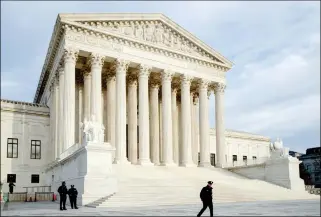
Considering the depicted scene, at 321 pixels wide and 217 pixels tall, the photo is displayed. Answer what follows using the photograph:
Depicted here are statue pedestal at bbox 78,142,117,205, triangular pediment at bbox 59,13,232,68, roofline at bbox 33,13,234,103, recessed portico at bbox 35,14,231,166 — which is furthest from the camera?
triangular pediment at bbox 59,13,232,68

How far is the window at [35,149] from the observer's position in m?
46.7

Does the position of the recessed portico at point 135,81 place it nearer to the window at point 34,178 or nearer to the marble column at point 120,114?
the marble column at point 120,114

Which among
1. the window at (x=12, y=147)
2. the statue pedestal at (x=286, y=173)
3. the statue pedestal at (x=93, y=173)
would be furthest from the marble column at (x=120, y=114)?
the statue pedestal at (x=286, y=173)

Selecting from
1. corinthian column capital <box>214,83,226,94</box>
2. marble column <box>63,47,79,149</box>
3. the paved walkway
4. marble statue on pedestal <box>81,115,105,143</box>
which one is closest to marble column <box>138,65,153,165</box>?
marble column <box>63,47,79,149</box>

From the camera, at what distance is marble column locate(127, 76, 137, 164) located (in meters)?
46.8

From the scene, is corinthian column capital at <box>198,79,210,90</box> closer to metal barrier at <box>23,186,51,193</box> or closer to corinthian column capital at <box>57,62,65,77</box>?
corinthian column capital at <box>57,62,65,77</box>

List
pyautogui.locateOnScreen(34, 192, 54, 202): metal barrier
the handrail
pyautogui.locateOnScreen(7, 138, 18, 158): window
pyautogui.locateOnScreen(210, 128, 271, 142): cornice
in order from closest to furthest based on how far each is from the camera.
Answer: pyautogui.locateOnScreen(34, 192, 54, 202): metal barrier, pyautogui.locateOnScreen(7, 138, 18, 158): window, the handrail, pyautogui.locateOnScreen(210, 128, 271, 142): cornice

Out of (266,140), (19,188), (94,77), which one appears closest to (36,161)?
(19,188)

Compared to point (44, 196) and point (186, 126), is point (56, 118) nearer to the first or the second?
point (44, 196)

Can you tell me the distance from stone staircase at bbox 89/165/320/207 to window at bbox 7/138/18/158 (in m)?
14.0

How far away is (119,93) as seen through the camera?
43562mm

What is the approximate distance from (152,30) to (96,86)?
11002 millimetres

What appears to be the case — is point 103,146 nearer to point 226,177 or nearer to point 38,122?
point 226,177

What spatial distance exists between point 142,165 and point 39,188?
37.7ft
